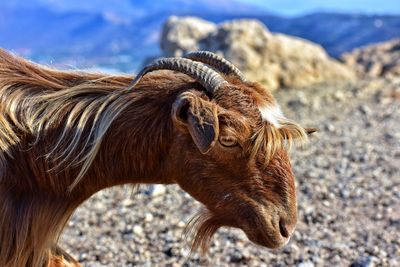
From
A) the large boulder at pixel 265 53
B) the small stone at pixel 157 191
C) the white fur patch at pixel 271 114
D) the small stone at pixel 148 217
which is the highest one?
the large boulder at pixel 265 53

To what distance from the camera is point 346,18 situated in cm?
4172

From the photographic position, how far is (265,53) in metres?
17.3

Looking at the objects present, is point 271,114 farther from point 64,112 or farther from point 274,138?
point 64,112

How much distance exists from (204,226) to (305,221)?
9.33 ft

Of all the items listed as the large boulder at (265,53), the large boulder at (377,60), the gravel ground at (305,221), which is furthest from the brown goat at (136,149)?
the large boulder at (377,60)

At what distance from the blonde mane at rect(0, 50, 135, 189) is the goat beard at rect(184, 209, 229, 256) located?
2.84 ft

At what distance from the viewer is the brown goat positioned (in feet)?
12.4

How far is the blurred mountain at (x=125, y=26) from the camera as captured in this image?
129ft

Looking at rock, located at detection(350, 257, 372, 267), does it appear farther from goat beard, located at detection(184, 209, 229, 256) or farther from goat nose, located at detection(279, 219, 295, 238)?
goat nose, located at detection(279, 219, 295, 238)

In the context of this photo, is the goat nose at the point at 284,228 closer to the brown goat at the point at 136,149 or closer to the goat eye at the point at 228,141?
the brown goat at the point at 136,149

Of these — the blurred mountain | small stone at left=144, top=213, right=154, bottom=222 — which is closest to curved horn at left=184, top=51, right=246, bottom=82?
small stone at left=144, top=213, right=154, bottom=222

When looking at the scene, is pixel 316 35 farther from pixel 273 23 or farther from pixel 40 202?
pixel 40 202

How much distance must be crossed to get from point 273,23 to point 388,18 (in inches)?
329

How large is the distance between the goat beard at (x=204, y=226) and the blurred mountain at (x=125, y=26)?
23.9 metres
